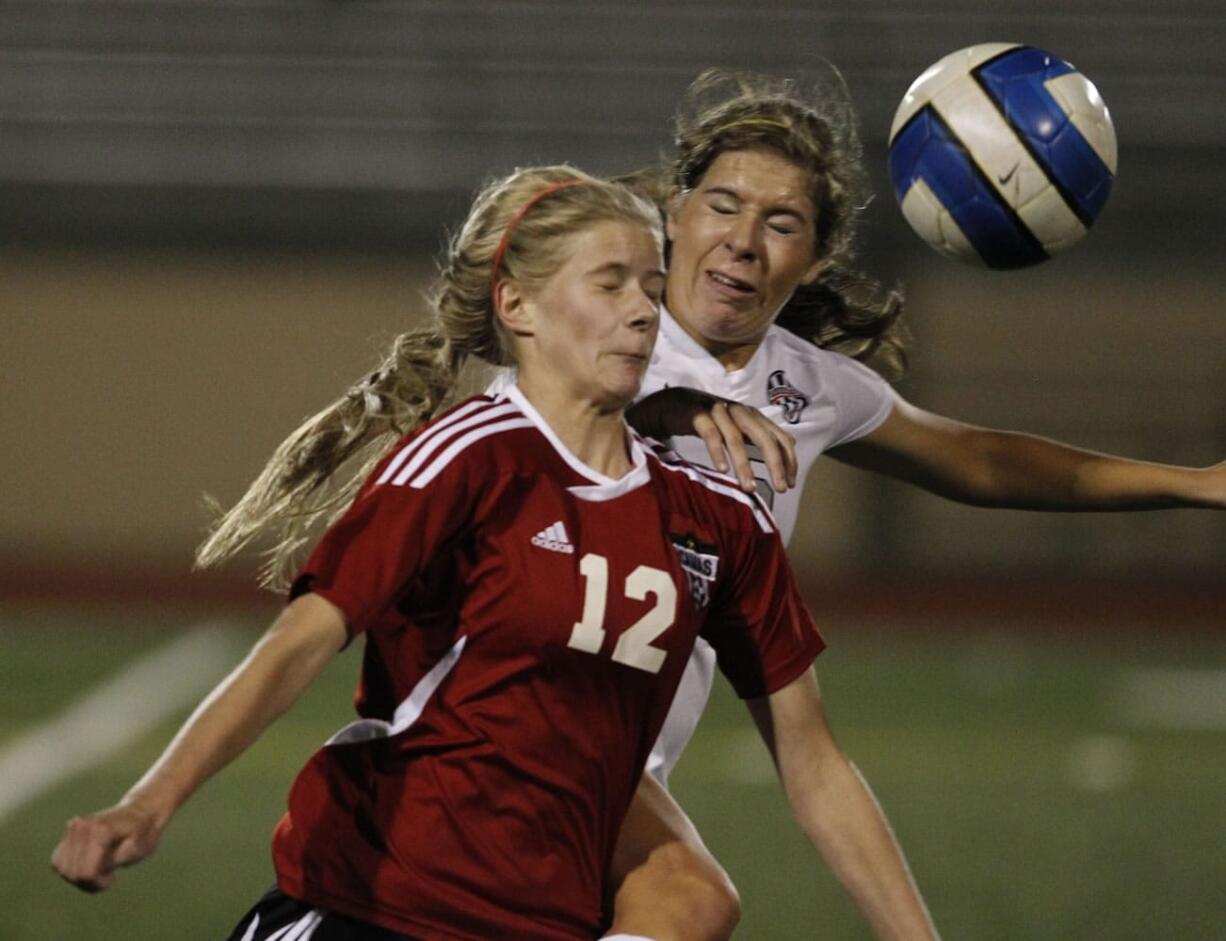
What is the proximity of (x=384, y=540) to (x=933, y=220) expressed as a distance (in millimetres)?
1725

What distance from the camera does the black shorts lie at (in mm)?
2887

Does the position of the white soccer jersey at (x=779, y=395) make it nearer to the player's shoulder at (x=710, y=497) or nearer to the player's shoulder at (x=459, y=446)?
the player's shoulder at (x=710, y=497)

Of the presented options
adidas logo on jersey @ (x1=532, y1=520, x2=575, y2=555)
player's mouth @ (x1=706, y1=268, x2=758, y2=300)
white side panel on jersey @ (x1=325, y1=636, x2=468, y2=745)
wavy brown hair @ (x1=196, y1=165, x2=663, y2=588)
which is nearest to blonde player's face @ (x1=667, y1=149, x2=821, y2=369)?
player's mouth @ (x1=706, y1=268, x2=758, y2=300)

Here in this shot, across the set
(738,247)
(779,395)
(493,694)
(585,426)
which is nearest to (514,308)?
(585,426)

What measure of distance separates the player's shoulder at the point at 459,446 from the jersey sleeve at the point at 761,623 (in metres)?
0.43

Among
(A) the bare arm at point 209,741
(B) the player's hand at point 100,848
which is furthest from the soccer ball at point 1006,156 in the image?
(B) the player's hand at point 100,848

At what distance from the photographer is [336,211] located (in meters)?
16.9

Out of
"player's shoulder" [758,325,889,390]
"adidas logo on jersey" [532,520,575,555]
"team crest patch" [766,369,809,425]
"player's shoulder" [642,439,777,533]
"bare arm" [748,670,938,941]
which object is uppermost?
"player's shoulder" [758,325,889,390]

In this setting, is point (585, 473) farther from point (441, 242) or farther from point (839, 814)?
point (441, 242)

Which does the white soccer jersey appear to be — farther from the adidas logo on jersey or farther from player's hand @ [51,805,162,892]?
player's hand @ [51,805,162,892]

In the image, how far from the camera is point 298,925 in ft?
9.55

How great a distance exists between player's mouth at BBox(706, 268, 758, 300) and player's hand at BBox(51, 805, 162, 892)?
193cm

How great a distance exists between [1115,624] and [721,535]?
10.8m

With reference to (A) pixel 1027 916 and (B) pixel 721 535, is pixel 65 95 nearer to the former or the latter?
(A) pixel 1027 916
